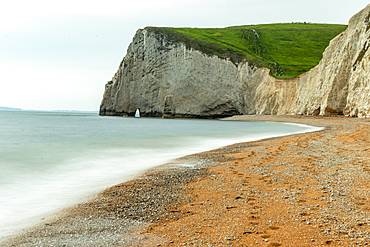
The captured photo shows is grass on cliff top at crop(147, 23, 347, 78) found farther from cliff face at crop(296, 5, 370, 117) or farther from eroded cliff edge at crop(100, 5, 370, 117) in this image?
cliff face at crop(296, 5, 370, 117)

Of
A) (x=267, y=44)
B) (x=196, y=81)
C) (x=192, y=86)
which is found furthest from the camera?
Result: (x=267, y=44)

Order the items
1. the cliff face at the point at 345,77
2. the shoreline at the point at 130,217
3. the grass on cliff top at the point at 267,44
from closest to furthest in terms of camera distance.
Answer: the shoreline at the point at 130,217 → the cliff face at the point at 345,77 → the grass on cliff top at the point at 267,44

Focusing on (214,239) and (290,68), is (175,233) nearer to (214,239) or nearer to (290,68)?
(214,239)

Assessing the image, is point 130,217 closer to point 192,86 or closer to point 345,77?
point 345,77

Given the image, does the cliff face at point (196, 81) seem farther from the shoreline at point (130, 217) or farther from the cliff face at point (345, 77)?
the shoreline at point (130, 217)

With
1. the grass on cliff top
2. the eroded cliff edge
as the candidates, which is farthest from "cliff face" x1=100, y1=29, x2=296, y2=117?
the grass on cliff top

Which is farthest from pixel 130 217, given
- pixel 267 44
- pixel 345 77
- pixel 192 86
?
pixel 267 44

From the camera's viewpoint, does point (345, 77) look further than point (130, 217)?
Yes

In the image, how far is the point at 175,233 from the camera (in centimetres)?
398

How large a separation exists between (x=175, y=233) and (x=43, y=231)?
6.88 ft

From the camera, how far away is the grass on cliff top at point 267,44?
60.3m

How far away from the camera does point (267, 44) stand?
242ft

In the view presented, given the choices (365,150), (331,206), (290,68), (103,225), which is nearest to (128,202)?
(103,225)

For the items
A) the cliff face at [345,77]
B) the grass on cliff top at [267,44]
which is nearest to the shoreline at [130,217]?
the cliff face at [345,77]
